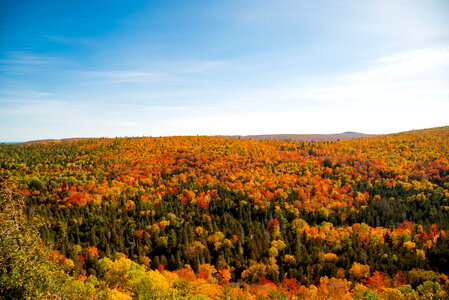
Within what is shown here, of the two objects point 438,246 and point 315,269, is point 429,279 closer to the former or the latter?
point 438,246

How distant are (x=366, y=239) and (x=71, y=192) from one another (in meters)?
160

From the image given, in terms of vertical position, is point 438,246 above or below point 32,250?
below

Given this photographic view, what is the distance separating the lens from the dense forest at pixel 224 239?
4415cm

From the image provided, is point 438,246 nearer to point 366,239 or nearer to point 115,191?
point 366,239

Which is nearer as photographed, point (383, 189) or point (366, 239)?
point (366, 239)

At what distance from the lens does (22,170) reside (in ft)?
629

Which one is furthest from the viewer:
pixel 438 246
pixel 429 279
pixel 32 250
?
pixel 438 246

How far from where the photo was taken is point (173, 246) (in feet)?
345

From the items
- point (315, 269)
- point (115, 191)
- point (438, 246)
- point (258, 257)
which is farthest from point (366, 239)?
point (115, 191)

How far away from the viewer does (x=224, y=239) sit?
109 metres

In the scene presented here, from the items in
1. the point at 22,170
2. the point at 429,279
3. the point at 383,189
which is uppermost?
the point at 22,170

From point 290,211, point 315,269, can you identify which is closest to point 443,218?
point 290,211

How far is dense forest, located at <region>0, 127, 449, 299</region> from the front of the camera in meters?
44.1

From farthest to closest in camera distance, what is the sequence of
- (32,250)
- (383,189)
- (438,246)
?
1. (383,189)
2. (438,246)
3. (32,250)
